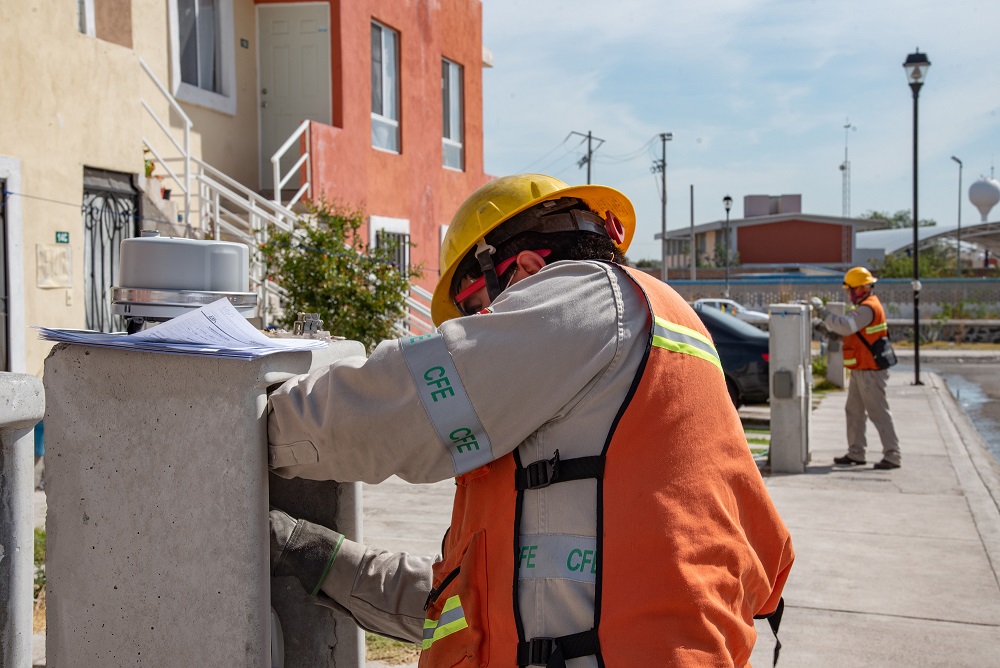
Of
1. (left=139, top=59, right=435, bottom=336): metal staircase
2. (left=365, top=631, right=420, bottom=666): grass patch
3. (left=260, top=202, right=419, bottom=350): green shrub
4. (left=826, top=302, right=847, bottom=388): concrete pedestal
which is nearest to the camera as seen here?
(left=365, top=631, right=420, bottom=666): grass patch

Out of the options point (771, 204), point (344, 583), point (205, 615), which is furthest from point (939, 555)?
point (771, 204)

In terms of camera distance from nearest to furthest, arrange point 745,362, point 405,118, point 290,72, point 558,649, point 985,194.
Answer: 1. point 558,649
2. point 745,362
3. point 290,72
4. point 405,118
5. point 985,194

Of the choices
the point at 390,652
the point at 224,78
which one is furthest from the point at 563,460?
the point at 224,78

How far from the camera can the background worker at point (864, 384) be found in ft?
31.2

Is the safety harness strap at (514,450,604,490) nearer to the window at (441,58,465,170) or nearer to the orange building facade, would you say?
the orange building facade

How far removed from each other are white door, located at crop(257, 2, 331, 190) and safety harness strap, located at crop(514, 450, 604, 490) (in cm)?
1175

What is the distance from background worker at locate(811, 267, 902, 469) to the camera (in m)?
9.51

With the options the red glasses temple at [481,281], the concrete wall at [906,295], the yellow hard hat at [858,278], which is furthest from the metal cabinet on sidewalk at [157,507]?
the concrete wall at [906,295]

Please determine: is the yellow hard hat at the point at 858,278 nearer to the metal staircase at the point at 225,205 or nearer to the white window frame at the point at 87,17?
the metal staircase at the point at 225,205

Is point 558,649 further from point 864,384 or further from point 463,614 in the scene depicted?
point 864,384

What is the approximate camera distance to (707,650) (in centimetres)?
185

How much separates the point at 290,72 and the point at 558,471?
41.1ft

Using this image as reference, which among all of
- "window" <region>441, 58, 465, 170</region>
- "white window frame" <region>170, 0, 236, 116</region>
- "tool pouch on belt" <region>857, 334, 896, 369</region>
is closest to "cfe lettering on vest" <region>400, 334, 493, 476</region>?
"tool pouch on belt" <region>857, 334, 896, 369</region>

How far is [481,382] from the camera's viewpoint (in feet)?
6.16
